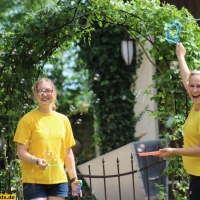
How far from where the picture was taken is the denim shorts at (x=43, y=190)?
3843 mm

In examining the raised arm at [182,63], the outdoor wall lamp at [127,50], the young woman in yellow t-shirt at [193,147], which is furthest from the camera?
the outdoor wall lamp at [127,50]

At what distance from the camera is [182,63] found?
4105 mm

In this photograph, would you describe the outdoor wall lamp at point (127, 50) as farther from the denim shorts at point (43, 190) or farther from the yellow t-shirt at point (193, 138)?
the yellow t-shirt at point (193, 138)

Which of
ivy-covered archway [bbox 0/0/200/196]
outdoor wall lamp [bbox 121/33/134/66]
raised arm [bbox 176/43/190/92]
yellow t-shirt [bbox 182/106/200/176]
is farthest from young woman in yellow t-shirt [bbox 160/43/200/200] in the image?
outdoor wall lamp [bbox 121/33/134/66]

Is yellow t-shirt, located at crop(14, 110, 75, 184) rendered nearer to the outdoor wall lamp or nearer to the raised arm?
the raised arm

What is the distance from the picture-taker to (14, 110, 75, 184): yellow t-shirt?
386 cm

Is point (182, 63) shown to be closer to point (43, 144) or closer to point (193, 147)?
point (193, 147)

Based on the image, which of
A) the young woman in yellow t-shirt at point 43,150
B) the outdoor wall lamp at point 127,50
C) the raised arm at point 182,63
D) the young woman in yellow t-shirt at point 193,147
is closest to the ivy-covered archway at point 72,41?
the raised arm at point 182,63

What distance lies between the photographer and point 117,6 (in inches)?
178

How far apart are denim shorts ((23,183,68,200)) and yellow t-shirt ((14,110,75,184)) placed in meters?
0.03

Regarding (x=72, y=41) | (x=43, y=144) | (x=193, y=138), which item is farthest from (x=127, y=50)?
(x=193, y=138)

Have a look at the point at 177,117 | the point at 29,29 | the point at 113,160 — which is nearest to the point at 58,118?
the point at 177,117

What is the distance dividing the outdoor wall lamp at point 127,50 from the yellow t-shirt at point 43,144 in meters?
3.82

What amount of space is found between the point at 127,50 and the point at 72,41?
7.51ft
